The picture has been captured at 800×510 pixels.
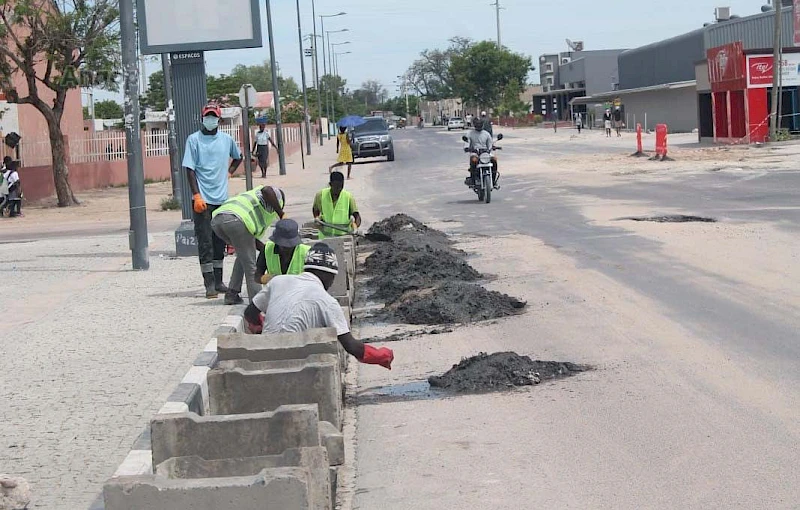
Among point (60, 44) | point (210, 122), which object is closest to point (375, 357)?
point (210, 122)

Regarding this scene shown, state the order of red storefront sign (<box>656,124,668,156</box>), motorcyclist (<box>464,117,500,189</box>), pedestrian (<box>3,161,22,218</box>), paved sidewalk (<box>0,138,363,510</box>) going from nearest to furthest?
paved sidewalk (<box>0,138,363,510</box>) → motorcyclist (<box>464,117,500,189</box>) → pedestrian (<box>3,161,22,218</box>) → red storefront sign (<box>656,124,668,156</box>)

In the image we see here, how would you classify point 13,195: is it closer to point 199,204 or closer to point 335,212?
point 335,212

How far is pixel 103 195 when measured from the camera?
1336 inches

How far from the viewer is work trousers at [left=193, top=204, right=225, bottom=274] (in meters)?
12.0

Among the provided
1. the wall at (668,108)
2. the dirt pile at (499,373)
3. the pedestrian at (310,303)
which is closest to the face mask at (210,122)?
the dirt pile at (499,373)

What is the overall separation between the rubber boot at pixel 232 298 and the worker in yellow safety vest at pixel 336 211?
143 centimetres

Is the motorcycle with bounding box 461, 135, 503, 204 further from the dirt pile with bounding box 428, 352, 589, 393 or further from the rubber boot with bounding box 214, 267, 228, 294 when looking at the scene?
the dirt pile with bounding box 428, 352, 589, 393

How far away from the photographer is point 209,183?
1218 centimetres

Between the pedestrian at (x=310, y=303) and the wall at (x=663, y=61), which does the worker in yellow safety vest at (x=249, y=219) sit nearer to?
the pedestrian at (x=310, y=303)

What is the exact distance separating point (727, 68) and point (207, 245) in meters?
35.0

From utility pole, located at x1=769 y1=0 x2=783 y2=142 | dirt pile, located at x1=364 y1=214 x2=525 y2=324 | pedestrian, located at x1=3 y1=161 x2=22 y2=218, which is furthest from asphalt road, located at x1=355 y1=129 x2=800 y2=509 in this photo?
utility pole, located at x1=769 y1=0 x2=783 y2=142

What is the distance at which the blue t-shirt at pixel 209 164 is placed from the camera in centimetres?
1218

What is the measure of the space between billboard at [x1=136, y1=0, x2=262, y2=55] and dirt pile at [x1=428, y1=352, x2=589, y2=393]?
33.9ft

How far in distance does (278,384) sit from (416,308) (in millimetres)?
4793
